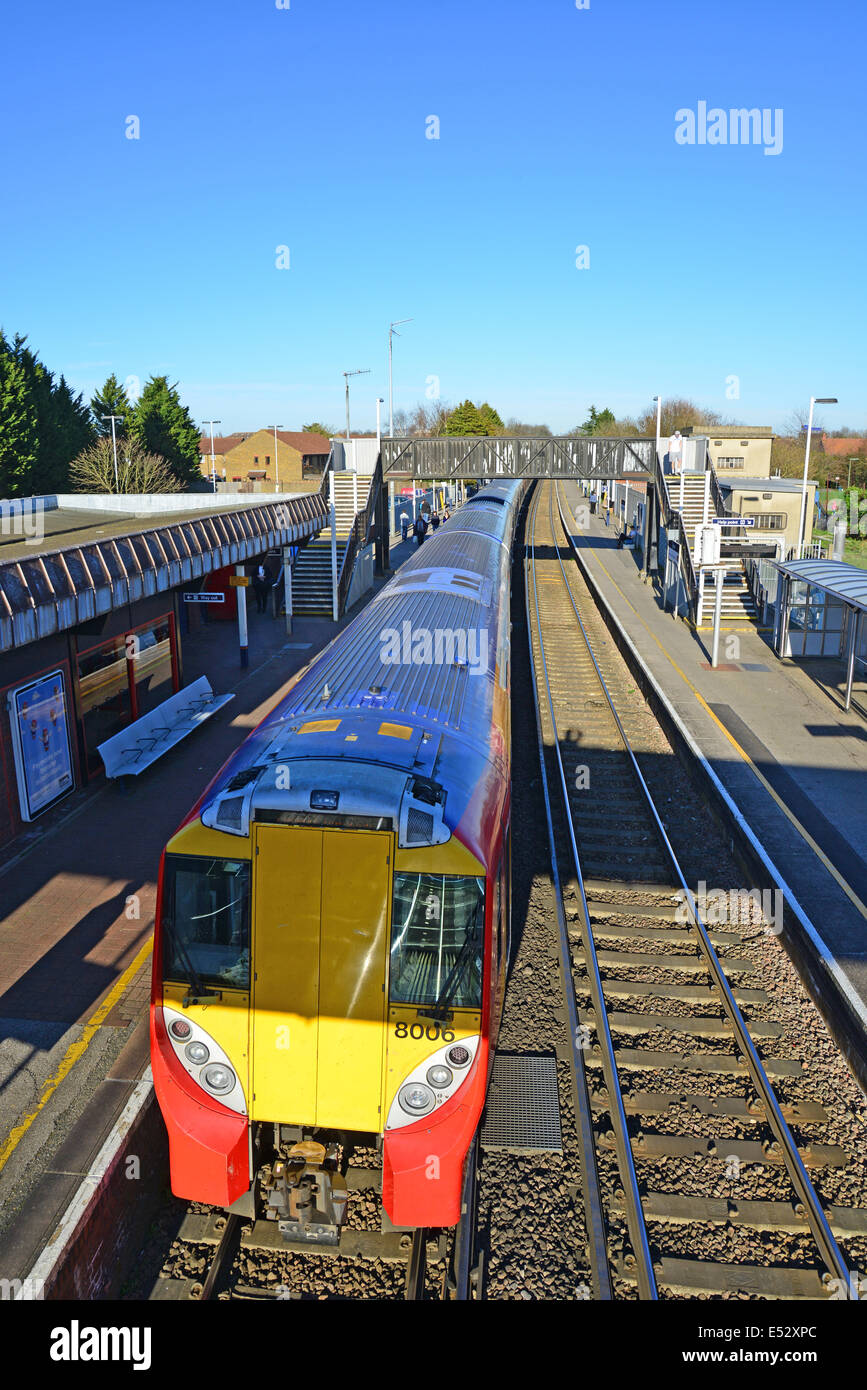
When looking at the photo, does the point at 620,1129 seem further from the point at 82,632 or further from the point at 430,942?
the point at 82,632

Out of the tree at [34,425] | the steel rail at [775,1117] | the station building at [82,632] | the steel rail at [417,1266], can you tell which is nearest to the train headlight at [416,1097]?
the steel rail at [417,1266]

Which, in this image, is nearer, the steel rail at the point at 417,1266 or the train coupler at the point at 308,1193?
the steel rail at the point at 417,1266

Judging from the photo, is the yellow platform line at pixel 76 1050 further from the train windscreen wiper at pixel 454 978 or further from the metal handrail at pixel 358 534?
the metal handrail at pixel 358 534

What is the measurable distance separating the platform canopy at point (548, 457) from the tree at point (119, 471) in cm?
1703

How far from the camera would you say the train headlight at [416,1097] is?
5.50m

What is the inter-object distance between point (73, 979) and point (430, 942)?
4941 millimetres

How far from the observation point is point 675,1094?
7.66m

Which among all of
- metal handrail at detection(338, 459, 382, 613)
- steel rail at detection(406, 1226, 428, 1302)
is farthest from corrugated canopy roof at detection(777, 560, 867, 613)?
steel rail at detection(406, 1226, 428, 1302)

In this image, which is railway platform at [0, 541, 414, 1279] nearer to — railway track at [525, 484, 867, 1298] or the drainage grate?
the drainage grate

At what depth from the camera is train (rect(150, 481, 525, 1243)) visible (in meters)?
5.49

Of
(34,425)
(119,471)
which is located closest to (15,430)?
(34,425)

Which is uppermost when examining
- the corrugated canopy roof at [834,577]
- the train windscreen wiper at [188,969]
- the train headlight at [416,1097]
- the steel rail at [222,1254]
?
the corrugated canopy roof at [834,577]

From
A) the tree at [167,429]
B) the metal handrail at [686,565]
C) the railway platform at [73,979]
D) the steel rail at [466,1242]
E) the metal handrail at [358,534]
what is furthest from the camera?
the tree at [167,429]
